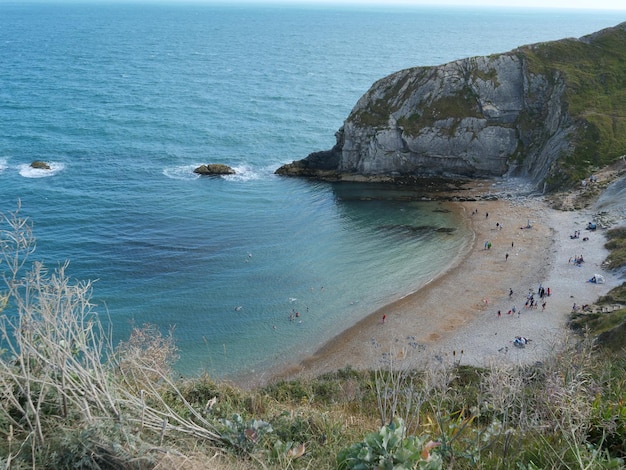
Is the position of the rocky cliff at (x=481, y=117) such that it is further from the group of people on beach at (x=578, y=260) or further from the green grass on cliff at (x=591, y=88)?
the group of people on beach at (x=578, y=260)

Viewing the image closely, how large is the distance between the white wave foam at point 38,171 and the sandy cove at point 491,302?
4891cm

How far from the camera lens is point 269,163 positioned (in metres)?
78.6

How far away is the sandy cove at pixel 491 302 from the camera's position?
37.2 metres

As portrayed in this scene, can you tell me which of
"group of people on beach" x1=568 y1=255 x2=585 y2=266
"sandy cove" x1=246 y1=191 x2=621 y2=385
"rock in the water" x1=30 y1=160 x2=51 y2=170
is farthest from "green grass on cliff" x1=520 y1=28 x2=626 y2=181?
"rock in the water" x1=30 y1=160 x2=51 y2=170

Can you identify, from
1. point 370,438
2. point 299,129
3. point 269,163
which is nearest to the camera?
point 370,438

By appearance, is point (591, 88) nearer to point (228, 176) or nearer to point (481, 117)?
point (481, 117)

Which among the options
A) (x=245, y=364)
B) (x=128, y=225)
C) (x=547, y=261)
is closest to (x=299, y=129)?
(x=128, y=225)

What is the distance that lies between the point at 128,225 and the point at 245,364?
26.6m

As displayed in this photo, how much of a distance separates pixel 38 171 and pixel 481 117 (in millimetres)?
60536

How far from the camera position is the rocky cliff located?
68.1 meters

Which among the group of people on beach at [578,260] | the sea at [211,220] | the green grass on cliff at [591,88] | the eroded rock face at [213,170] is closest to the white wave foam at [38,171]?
the sea at [211,220]

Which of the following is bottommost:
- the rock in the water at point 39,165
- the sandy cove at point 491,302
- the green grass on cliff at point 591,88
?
the sandy cove at point 491,302

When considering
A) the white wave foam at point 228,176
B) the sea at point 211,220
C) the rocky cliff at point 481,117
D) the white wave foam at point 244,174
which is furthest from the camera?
the white wave foam at point 244,174

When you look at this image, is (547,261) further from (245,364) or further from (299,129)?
(299,129)
